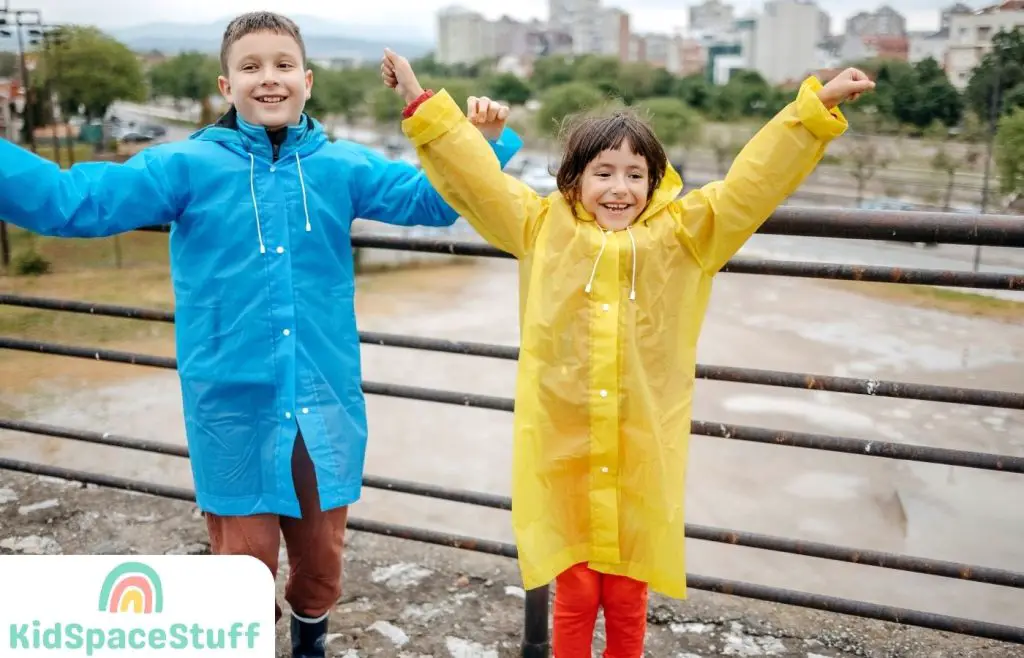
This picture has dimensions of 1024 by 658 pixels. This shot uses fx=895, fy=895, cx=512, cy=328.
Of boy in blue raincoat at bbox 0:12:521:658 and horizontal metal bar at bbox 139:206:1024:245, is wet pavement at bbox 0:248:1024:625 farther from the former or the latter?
boy in blue raincoat at bbox 0:12:521:658

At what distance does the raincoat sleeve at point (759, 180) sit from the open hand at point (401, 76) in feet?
1.54

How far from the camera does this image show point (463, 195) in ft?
4.82

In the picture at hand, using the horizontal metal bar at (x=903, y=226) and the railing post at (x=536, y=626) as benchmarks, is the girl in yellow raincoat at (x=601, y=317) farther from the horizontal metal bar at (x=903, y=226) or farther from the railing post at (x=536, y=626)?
the railing post at (x=536, y=626)

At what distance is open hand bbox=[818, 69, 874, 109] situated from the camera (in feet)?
4.44

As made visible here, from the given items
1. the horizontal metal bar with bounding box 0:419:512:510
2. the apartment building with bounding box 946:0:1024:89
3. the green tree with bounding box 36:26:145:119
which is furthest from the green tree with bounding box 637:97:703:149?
the horizontal metal bar with bounding box 0:419:512:510

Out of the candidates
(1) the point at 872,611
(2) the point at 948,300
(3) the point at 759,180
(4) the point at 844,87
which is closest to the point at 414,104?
(3) the point at 759,180

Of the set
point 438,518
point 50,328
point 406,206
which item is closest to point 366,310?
point 50,328

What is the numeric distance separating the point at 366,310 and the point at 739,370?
17.1m

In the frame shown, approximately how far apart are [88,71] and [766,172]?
83.2 ft

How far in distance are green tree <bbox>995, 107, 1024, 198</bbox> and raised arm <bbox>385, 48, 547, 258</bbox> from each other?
27575mm

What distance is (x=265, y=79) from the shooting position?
1.54m

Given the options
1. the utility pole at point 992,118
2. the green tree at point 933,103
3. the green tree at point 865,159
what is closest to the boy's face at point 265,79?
the utility pole at point 992,118

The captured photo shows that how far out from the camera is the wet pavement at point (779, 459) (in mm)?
7090

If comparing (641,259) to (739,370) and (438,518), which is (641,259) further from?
(438,518)
